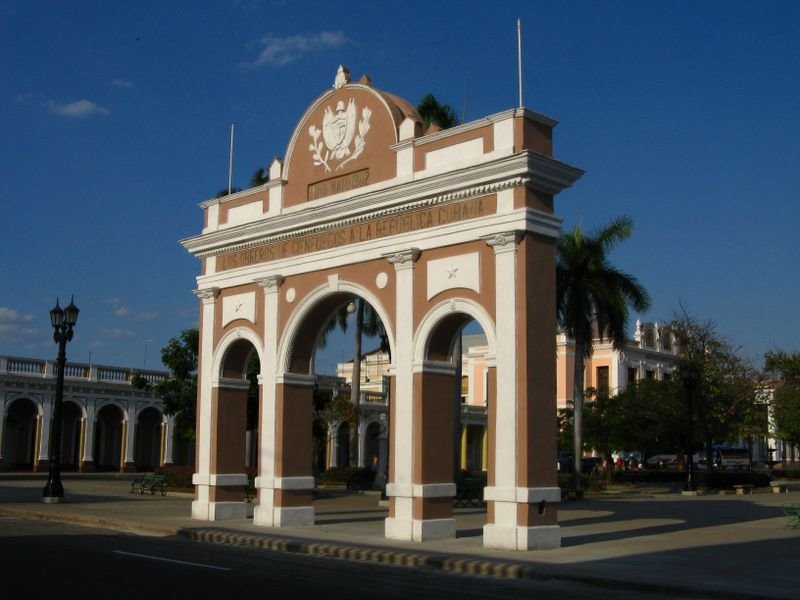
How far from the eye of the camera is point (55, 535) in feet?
63.0

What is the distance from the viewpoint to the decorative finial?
898 inches

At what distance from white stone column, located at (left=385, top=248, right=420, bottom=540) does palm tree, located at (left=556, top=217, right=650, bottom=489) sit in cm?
1802

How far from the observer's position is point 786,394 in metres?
58.2

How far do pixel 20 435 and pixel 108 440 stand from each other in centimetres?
555

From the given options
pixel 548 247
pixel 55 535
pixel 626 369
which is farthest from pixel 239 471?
pixel 626 369

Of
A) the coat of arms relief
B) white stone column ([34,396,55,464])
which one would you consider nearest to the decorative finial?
the coat of arms relief

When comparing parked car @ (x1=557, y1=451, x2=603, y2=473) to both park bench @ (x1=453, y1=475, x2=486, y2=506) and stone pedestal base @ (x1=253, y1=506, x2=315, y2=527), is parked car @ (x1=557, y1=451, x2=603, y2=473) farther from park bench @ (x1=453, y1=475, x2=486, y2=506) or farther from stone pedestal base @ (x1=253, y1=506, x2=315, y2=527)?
stone pedestal base @ (x1=253, y1=506, x2=315, y2=527)

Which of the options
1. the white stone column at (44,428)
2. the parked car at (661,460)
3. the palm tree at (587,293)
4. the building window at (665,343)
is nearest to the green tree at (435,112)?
the palm tree at (587,293)

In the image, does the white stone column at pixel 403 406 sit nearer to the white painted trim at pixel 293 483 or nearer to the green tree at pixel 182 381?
the white painted trim at pixel 293 483

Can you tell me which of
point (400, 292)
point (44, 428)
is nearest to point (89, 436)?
point (44, 428)

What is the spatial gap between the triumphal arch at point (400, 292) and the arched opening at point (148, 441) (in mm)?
35383

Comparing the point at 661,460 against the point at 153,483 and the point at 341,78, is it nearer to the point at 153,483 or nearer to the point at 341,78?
the point at 153,483

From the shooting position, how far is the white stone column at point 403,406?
19500mm

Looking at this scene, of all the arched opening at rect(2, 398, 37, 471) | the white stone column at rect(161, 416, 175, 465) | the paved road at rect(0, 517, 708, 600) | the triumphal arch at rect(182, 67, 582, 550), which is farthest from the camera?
the white stone column at rect(161, 416, 175, 465)
